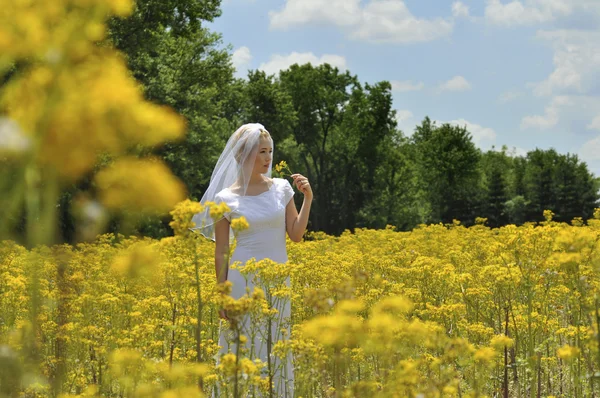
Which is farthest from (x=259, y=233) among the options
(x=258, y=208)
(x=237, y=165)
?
(x=237, y=165)

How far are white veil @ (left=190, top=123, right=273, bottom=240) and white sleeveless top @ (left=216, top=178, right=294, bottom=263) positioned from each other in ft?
0.20

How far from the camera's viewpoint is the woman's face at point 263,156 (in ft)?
17.3

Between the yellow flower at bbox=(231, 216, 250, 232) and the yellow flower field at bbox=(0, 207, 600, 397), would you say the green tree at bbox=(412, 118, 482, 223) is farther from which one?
the yellow flower at bbox=(231, 216, 250, 232)

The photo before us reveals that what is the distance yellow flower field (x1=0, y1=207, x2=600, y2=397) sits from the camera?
278 cm

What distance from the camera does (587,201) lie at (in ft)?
192

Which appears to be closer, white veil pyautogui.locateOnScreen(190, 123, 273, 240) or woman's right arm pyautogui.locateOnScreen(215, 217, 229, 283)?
woman's right arm pyautogui.locateOnScreen(215, 217, 229, 283)

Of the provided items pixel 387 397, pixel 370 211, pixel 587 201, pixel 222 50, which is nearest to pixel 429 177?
pixel 370 211

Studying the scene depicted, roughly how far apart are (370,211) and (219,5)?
92.5 feet

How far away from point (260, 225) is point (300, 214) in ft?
1.07

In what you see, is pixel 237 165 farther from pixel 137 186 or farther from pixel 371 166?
pixel 371 166

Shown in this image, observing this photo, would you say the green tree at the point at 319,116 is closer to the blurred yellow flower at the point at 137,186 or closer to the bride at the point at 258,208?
the bride at the point at 258,208

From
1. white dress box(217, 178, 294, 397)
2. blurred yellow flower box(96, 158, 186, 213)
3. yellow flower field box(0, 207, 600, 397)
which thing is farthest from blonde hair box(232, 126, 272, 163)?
blurred yellow flower box(96, 158, 186, 213)

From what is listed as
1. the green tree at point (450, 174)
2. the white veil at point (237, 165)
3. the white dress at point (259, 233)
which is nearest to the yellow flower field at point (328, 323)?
the white dress at point (259, 233)

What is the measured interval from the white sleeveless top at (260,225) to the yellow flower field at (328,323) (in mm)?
437
